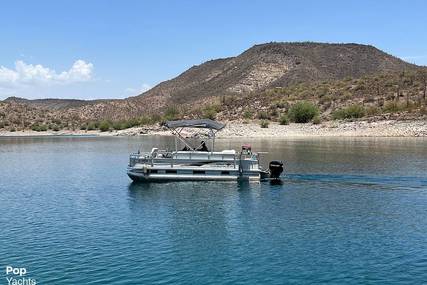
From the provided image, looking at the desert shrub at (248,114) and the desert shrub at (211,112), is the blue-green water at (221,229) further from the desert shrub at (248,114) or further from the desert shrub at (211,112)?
the desert shrub at (211,112)

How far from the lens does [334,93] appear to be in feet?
424

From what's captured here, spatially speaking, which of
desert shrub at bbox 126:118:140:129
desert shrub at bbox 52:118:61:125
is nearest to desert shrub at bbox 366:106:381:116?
desert shrub at bbox 126:118:140:129

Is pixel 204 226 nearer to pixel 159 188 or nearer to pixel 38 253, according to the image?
pixel 38 253

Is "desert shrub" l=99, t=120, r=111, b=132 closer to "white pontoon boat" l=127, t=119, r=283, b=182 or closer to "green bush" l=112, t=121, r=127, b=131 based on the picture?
"green bush" l=112, t=121, r=127, b=131

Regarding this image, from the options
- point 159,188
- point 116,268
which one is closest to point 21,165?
point 159,188

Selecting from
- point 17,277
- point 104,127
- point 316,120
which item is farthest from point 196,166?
point 104,127

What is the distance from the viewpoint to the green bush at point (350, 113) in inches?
4151

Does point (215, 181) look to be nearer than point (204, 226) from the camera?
No

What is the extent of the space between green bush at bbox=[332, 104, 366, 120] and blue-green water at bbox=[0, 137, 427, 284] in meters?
62.1

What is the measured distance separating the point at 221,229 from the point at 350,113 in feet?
280

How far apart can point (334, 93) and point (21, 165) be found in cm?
8851

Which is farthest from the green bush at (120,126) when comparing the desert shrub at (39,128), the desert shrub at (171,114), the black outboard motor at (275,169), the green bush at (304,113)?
the black outboard motor at (275,169)

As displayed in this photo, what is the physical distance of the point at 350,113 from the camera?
106188 millimetres

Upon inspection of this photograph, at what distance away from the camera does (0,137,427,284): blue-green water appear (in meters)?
19.2
